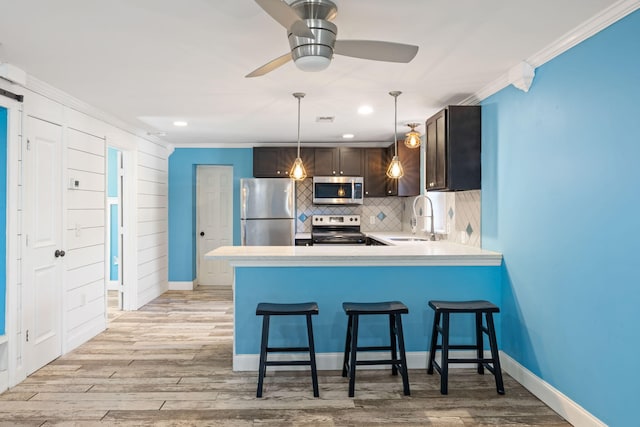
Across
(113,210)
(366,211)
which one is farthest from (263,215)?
(113,210)

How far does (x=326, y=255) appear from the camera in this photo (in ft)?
10.3

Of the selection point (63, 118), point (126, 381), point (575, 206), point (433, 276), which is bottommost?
point (126, 381)

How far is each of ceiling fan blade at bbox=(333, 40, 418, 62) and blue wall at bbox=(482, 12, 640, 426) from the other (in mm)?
1067

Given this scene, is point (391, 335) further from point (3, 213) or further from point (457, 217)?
point (3, 213)

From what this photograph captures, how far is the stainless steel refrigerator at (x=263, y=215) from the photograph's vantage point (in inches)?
222

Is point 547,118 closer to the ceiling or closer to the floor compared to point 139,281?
closer to the ceiling

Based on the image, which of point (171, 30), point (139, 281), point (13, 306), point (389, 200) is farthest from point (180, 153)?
point (171, 30)

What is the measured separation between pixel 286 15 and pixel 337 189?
4269 mm

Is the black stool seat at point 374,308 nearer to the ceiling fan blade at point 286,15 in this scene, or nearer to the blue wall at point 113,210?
the ceiling fan blade at point 286,15

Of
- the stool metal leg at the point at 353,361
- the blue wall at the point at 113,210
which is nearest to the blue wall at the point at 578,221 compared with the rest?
the stool metal leg at the point at 353,361

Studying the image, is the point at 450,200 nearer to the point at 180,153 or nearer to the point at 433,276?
the point at 433,276

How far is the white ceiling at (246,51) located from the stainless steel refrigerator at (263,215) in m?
1.53

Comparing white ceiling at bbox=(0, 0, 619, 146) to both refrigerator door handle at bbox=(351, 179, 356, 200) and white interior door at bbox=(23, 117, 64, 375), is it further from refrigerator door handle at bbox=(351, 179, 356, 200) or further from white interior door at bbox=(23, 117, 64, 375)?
refrigerator door handle at bbox=(351, 179, 356, 200)

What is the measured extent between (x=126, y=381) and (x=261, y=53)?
252 centimetres
